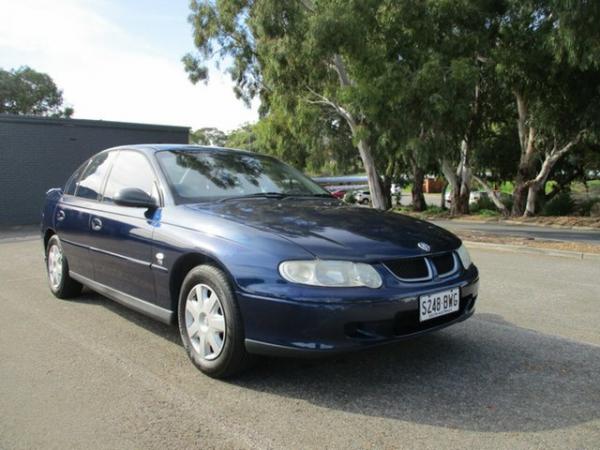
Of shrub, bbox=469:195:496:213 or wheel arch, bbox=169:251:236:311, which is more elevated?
wheel arch, bbox=169:251:236:311

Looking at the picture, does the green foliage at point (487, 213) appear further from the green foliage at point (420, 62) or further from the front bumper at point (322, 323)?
the front bumper at point (322, 323)

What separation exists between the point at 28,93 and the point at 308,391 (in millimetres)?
61105

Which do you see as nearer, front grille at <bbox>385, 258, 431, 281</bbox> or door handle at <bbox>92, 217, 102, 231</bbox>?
front grille at <bbox>385, 258, 431, 281</bbox>

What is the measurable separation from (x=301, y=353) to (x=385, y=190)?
2563 centimetres

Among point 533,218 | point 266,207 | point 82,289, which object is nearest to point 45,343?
point 82,289

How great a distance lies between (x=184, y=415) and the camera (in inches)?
114

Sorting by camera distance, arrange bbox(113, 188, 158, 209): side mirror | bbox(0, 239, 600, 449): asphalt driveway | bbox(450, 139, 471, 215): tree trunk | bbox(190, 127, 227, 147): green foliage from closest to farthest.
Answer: bbox(0, 239, 600, 449): asphalt driveway < bbox(113, 188, 158, 209): side mirror < bbox(450, 139, 471, 215): tree trunk < bbox(190, 127, 227, 147): green foliage

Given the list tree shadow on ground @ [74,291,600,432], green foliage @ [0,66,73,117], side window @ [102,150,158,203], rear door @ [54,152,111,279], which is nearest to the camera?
tree shadow on ground @ [74,291,600,432]

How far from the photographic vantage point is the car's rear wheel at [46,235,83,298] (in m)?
5.41

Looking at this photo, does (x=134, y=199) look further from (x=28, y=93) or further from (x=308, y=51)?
(x=28, y=93)

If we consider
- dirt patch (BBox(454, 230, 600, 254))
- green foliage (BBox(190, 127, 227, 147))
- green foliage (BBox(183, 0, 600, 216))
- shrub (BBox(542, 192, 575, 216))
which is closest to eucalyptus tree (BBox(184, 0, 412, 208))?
green foliage (BBox(183, 0, 600, 216))

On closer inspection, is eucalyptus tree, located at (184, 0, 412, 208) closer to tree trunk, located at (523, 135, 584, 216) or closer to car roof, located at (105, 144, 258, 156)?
tree trunk, located at (523, 135, 584, 216)

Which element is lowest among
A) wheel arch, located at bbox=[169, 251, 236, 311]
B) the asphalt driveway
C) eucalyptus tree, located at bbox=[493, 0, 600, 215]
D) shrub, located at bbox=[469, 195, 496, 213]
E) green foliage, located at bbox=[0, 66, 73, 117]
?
the asphalt driveway

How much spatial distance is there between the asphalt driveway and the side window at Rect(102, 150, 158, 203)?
118 centimetres
